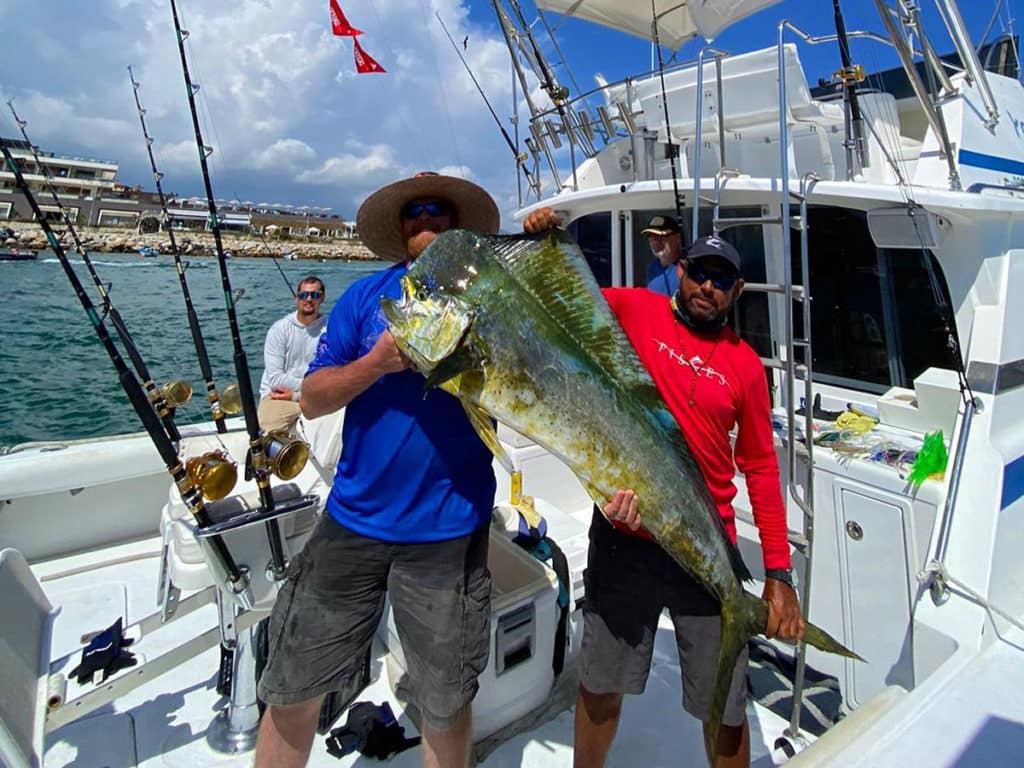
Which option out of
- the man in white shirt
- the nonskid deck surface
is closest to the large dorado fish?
the nonskid deck surface

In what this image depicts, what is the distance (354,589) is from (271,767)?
0.56m

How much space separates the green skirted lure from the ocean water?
6.19 meters

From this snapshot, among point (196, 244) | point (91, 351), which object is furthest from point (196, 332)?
point (196, 244)

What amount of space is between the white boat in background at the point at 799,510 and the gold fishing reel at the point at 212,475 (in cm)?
10

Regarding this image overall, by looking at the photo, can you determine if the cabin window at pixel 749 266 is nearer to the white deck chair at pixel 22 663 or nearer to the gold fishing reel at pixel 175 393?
the gold fishing reel at pixel 175 393

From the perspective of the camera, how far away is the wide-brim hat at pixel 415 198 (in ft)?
6.07

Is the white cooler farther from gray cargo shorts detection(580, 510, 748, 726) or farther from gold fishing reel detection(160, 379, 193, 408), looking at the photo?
gold fishing reel detection(160, 379, 193, 408)

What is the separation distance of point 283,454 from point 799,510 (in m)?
2.42

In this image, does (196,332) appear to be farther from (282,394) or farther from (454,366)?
(454,366)

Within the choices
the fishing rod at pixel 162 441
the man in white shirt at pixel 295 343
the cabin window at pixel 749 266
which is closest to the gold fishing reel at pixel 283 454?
the fishing rod at pixel 162 441

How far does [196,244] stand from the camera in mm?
63500

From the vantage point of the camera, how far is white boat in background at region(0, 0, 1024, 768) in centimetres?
196

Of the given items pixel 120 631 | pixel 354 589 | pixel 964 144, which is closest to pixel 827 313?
pixel 964 144

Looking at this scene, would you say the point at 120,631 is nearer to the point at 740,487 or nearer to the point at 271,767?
the point at 271,767
